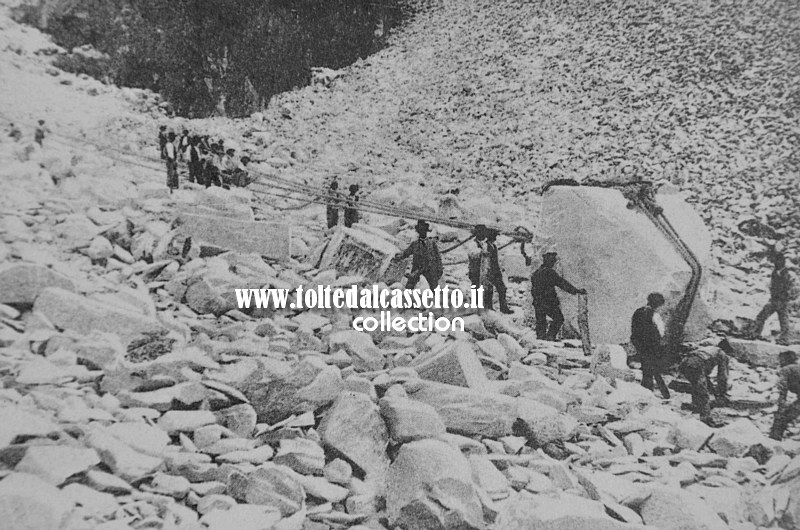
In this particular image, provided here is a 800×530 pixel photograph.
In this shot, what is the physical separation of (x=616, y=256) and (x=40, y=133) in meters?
4.70

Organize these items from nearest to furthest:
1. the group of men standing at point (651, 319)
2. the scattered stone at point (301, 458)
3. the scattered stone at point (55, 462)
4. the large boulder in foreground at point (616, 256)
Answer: the scattered stone at point (55, 462) < the scattered stone at point (301, 458) < the group of men standing at point (651, 319) < the large boulder in foreground at point (616, 256)

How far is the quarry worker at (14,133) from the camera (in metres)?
3.67

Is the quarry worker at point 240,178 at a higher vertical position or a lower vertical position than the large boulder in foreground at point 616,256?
higher

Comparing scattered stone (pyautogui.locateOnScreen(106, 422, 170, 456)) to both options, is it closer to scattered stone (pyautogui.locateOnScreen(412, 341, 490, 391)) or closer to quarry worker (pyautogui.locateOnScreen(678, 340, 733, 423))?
scattered stone (pyautogui.locateOnScreen(412, 341, 490, 391))

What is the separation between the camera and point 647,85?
929 cm

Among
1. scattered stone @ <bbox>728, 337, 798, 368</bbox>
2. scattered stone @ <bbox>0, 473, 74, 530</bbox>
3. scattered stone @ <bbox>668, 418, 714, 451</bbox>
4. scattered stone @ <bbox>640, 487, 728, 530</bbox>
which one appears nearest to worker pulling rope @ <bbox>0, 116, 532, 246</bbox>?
scattered stone @ <bbox>728, 337, 798, 368</bbox>

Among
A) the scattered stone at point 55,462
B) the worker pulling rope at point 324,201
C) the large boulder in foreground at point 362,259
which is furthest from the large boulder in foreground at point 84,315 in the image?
the worker pulling rope at point 324,201

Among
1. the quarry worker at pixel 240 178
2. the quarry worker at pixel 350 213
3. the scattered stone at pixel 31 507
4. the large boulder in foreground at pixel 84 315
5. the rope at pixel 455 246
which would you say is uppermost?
the quarry worker at pixel 240 178

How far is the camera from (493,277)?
402 cm

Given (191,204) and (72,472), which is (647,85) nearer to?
(191,204)

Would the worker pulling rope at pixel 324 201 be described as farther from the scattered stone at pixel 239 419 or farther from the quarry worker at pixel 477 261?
the scattered stone at pixel 239 419

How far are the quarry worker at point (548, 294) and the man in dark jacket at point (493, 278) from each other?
233mm

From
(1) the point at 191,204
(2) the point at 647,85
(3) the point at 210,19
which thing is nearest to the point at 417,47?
(3) the point at 210,19

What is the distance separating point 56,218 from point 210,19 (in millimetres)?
10200
